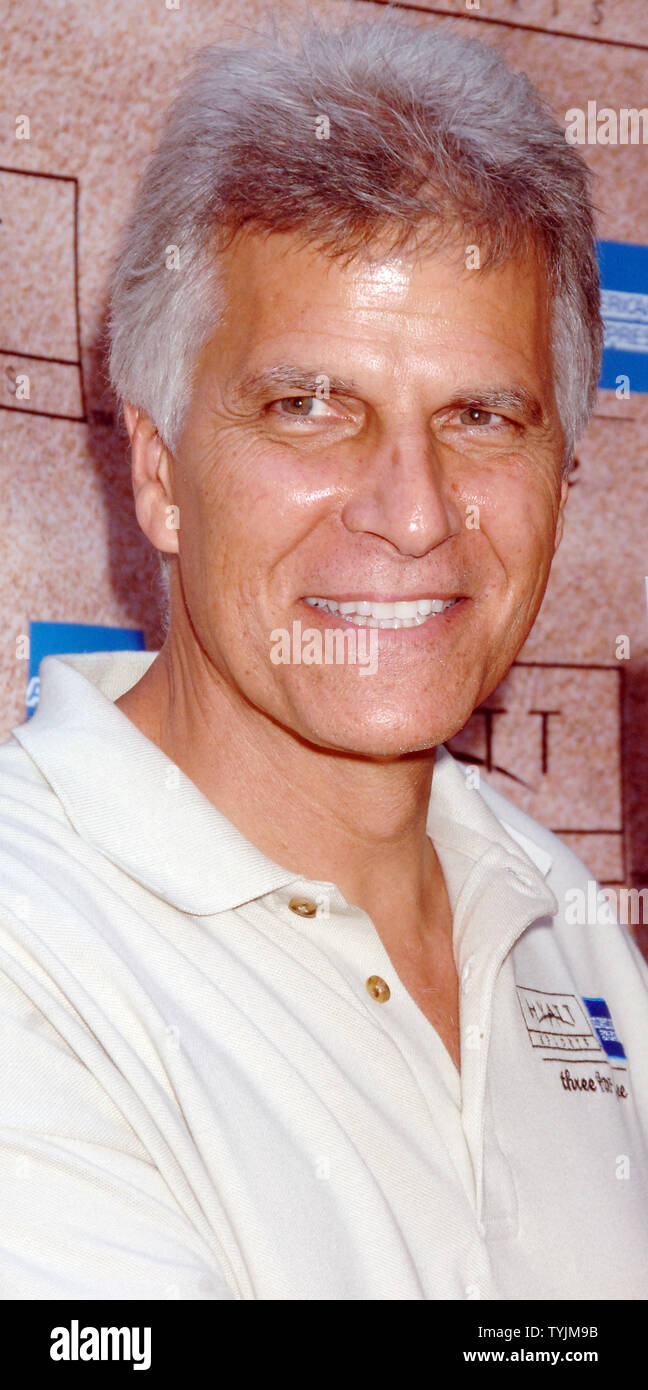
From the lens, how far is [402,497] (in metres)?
0.96

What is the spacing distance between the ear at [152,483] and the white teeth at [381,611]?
0.15 metres

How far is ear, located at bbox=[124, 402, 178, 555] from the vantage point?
112 cm

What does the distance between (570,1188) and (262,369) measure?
24.2 inches

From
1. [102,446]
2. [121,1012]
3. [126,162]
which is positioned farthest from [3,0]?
[121,1012]

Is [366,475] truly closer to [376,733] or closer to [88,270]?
[376,733]

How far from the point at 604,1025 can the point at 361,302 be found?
0.63m

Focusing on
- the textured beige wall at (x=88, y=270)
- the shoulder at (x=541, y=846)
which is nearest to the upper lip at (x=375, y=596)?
the shoulder at (x=541, y=846)

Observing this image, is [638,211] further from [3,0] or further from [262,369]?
[262,369]

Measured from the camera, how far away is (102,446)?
1486mm

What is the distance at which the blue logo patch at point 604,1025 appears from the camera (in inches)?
47.7

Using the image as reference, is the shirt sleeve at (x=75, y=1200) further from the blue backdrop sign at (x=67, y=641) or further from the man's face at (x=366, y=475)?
the blue backdrop sign at (x=67, y=641)

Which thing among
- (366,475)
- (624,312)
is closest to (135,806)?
(366,475)

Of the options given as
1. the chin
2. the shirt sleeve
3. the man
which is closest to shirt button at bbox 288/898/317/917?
the man
